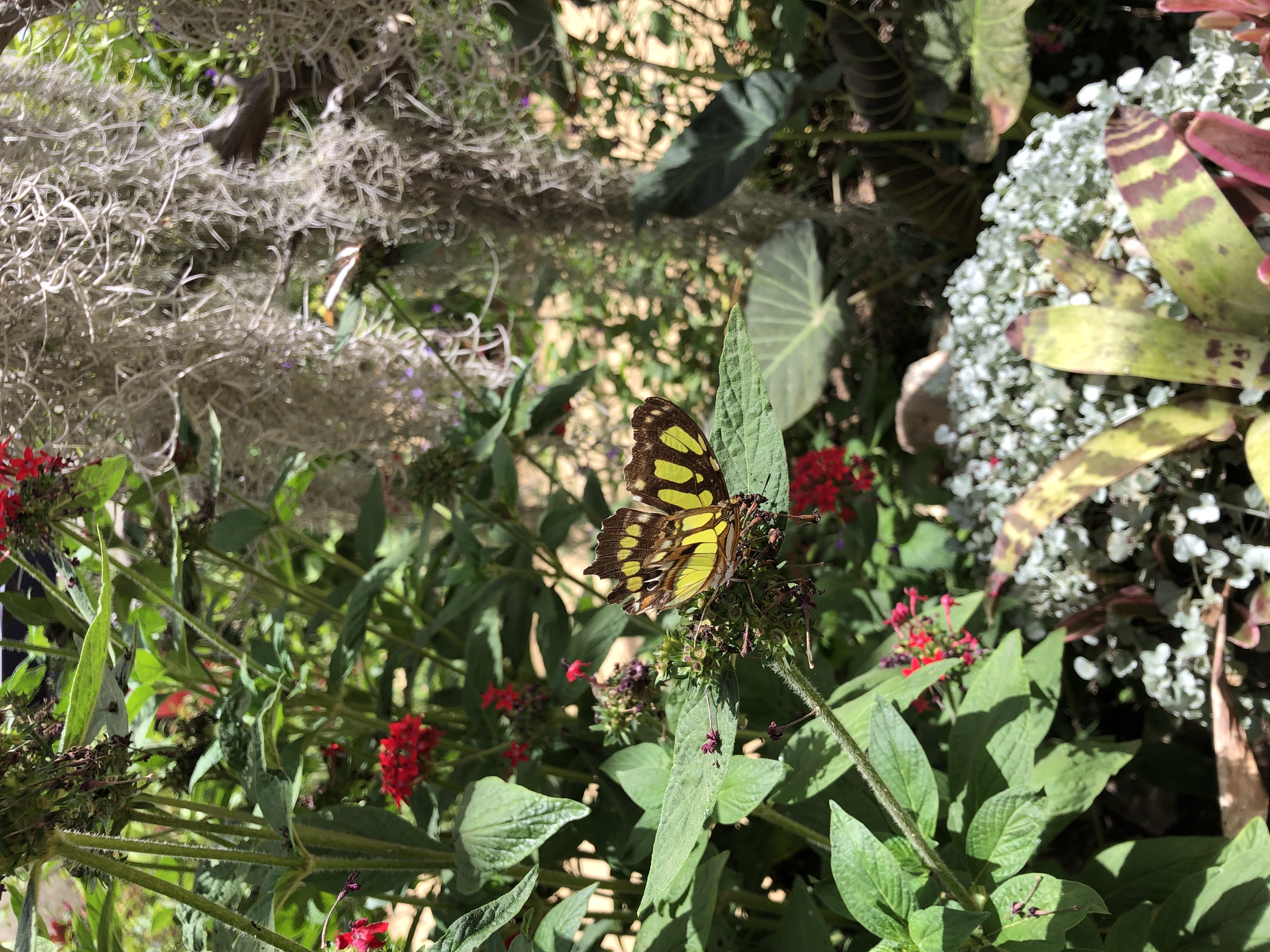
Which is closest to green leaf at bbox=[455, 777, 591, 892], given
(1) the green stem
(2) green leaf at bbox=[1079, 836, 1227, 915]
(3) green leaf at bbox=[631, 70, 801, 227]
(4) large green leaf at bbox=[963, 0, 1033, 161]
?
(1) the green stem

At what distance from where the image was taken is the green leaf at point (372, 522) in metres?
1.10

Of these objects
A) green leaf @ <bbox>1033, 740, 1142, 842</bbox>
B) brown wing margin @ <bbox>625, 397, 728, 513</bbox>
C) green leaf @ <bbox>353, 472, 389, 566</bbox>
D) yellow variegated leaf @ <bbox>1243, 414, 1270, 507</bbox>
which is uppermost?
brown wing margin @ <bbox>625, 397, 728, 513</bbox>

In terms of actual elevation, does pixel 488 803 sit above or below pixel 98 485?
below

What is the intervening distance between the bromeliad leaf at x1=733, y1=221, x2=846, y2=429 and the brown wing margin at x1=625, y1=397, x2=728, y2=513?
0.96 m

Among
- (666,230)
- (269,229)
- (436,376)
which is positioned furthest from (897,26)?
(269,229)

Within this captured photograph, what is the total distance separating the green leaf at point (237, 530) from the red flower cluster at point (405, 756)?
323 mm

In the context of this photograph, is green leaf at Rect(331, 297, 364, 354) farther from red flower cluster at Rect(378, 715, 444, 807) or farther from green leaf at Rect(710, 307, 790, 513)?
green leaf at Rect(710, 307, 790, 513)

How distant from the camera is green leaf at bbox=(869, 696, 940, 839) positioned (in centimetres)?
69

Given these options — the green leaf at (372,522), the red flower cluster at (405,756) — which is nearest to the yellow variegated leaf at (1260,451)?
the red flower cluster at (405,756)

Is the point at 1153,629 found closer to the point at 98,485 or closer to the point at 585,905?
the point at 585,905

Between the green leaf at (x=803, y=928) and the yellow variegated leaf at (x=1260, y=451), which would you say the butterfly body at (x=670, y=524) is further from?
the yellow variegated leaf at (x=1260, y=451)

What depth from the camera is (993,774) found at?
774mm

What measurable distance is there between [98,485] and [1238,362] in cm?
122

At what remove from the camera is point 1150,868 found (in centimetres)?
84
